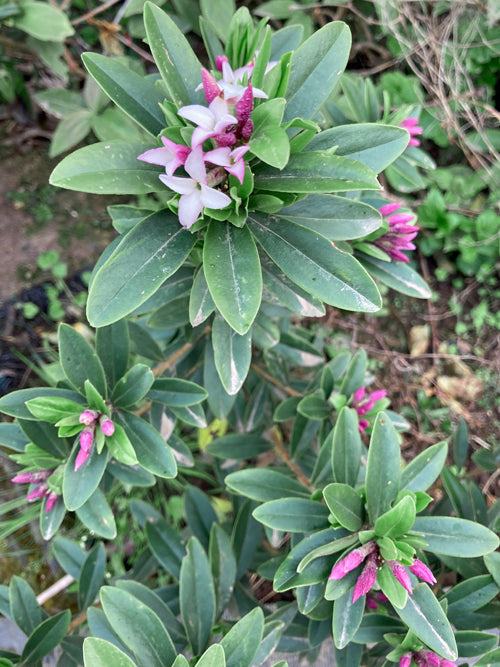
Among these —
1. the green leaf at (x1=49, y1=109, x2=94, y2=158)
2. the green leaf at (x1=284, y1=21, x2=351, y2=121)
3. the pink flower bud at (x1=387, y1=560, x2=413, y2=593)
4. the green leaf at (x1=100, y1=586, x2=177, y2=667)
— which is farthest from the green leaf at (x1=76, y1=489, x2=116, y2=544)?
the green leaf at (x1=49, y1=109, x2=94, y2=158)

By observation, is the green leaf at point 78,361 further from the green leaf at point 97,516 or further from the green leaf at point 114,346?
the green leaf at point 97,516

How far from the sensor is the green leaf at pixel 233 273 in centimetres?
87

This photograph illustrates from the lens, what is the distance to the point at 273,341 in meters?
1.36

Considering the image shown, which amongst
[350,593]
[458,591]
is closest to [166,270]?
[350,593]

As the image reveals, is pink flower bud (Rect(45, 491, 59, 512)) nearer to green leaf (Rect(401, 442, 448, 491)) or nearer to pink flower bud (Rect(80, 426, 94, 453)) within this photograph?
pink flower bud (Rect(80, 426, 94, 453))

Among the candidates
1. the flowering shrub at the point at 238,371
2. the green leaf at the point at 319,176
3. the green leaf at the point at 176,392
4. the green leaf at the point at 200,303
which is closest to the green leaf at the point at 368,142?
the flowering shrub at the point at 238,371

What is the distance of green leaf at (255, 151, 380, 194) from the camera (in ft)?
2.76

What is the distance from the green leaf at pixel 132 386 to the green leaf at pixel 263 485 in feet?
0.97

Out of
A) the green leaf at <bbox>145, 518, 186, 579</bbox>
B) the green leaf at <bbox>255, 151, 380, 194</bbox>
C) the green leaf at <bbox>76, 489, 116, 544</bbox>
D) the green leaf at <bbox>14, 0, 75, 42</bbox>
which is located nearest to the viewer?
the green leaf at <bbox>255, 151, 380, 194</bbox>

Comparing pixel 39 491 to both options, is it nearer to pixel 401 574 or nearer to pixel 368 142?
pixel 401 574

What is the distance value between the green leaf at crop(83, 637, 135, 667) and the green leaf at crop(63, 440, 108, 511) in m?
0.25

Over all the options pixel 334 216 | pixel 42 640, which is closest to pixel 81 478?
pixel 42 640

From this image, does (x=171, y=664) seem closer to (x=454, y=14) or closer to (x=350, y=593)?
(x=350, y=593)

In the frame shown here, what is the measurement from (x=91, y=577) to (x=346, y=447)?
0.83m
